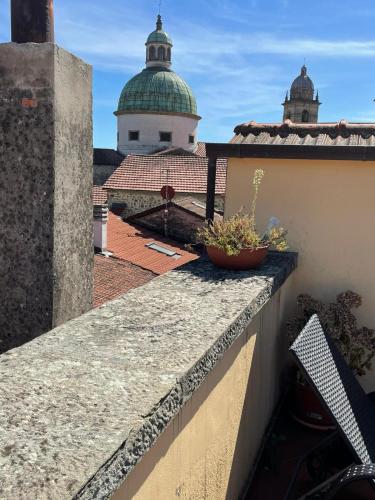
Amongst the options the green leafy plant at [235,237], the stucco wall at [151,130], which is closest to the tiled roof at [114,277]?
the green leafy plant at [235,237]

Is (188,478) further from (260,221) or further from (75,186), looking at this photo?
(260,221)

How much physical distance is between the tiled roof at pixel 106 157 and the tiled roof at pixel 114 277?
21487mm

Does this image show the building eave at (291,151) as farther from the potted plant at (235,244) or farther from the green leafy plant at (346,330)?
the green leafy plant at (346,330)

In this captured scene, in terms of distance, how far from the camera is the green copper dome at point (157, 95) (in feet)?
116

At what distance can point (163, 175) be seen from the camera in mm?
22250

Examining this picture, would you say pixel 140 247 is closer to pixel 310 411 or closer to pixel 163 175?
pixel 163 175

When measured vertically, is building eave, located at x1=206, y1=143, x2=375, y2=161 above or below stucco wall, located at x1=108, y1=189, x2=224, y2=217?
above

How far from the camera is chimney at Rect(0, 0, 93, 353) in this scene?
2.24 metres

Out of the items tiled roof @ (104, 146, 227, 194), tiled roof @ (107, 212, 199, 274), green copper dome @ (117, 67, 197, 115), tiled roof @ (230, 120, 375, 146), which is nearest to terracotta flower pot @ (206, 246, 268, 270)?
tiled roof @ (230, 120, 375, 146)

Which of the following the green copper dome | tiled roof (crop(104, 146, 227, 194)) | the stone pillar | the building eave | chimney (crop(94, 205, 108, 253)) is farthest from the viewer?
the green copper dome

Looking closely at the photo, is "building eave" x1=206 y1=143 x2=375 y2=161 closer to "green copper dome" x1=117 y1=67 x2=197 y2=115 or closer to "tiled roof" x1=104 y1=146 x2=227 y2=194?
"tiled roof" x1=104 y1=146 x2=227 y2=194

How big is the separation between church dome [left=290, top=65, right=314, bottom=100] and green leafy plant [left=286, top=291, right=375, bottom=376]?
47.0m

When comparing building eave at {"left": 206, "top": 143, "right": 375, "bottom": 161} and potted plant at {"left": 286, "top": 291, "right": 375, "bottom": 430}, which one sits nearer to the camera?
potted plant at {"left": 286, "top": 291, "right": 375, "bottom": 430}

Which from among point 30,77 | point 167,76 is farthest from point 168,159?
point 30,77
